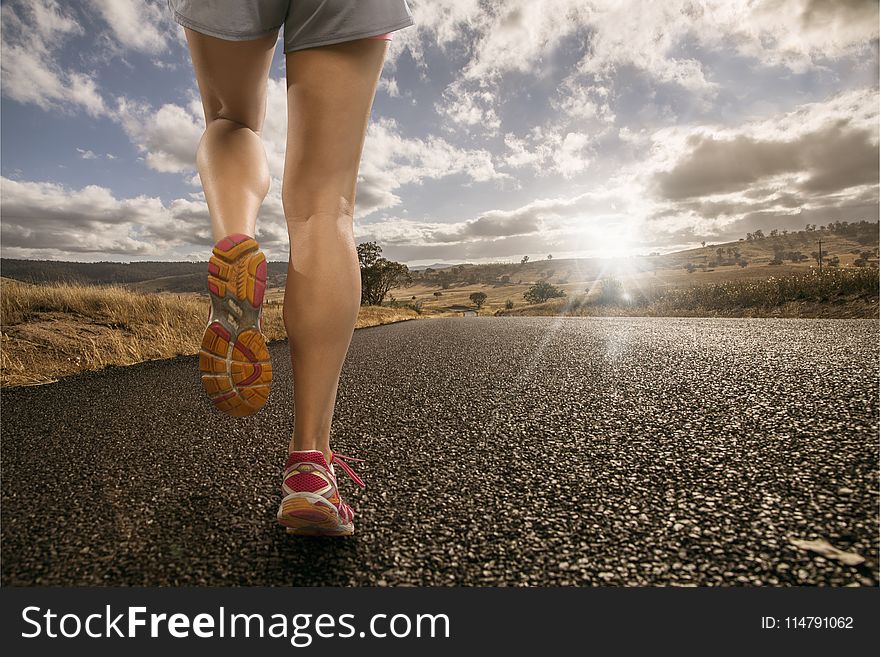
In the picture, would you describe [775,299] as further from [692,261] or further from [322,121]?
[692,261]

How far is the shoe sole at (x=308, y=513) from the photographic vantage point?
1092mm

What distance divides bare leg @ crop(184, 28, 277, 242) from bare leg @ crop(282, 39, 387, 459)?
0.18m

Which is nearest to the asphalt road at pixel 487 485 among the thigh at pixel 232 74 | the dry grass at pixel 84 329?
the thigh at pixel 232 74

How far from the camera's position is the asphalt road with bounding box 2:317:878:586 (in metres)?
1.01

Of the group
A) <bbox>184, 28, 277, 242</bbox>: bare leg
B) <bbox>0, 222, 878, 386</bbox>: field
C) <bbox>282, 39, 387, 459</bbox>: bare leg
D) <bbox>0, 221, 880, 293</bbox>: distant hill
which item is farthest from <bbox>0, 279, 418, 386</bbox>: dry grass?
<bbox>0, 221, 880, 293</bbox>: distant hill

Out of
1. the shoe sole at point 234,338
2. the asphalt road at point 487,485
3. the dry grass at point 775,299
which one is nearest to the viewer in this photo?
the asphalt road at point 487,485

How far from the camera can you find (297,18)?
1.29m

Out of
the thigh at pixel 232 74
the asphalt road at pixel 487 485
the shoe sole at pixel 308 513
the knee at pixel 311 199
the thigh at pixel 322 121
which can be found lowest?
the asphalt road at pixel 487 485

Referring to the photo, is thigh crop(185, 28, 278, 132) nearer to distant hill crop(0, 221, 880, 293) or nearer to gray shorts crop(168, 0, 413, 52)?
gray shorts crop(168, 0, 413, 52)

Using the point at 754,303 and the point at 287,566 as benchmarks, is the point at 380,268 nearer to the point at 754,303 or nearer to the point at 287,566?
the point at 754,303

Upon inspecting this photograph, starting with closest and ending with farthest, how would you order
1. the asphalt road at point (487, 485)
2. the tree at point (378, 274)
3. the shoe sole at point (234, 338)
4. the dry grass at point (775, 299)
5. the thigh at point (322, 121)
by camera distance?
the asphalt road at point (487, 485), the shoe sole at point (234, 338), the thigh at point (322, 121), the dry grass at point (775, 299), the tree at point (378, 274)

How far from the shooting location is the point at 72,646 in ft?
3.14

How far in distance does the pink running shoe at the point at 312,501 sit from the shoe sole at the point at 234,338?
185mm

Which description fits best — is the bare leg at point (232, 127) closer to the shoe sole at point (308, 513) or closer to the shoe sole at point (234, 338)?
the shoe sole at point (234, 338)
